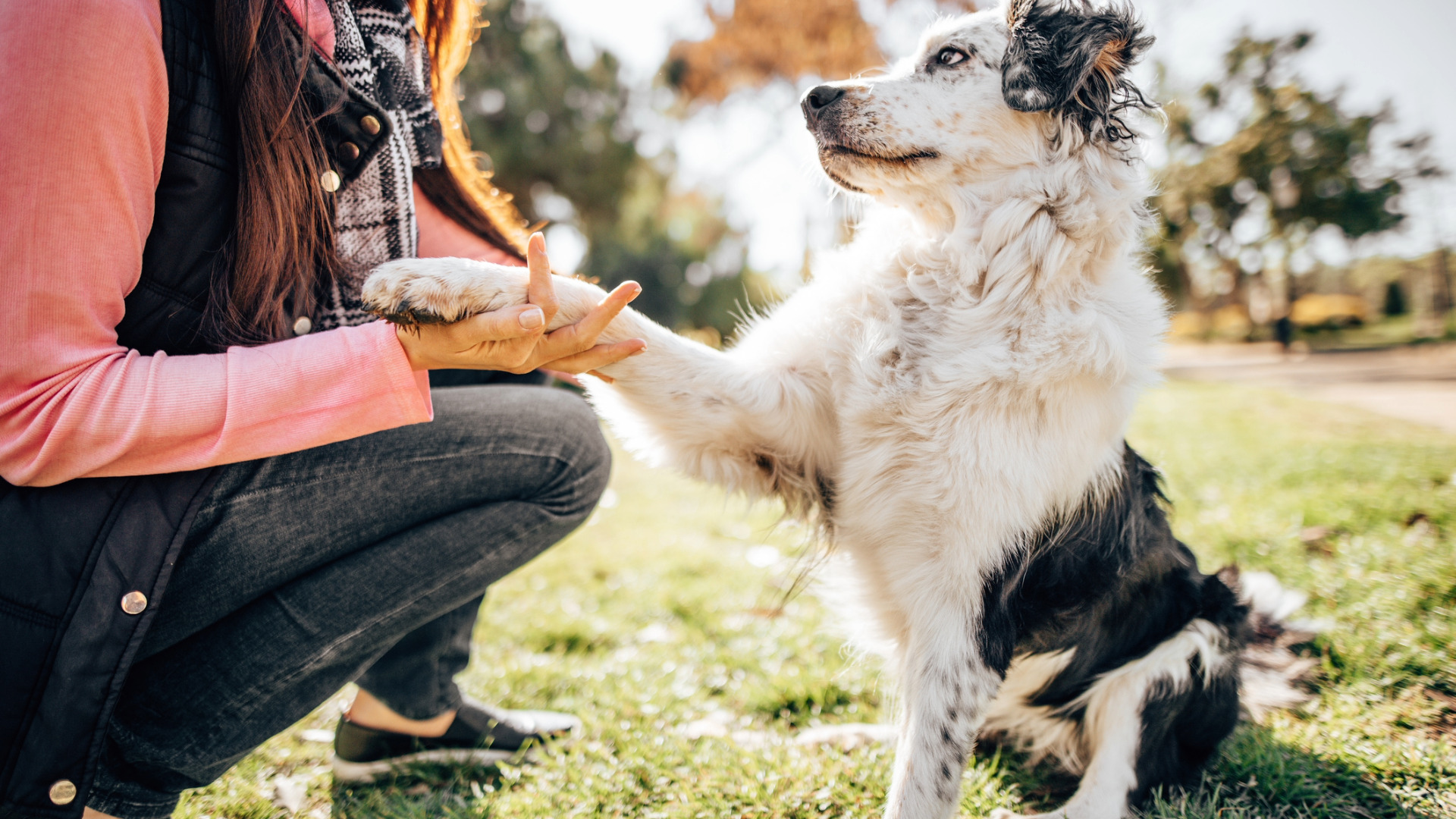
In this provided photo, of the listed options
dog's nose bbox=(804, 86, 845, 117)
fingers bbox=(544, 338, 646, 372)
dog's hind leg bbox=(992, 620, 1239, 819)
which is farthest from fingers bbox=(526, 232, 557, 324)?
dog's hind leg bbox=(992, 620, 1239, 819)

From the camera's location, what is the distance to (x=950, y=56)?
6.64 ft

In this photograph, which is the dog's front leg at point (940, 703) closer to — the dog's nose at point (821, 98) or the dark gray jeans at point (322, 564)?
the dark gray jeans at point (322, 564)

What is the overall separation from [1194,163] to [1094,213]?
20.4 m

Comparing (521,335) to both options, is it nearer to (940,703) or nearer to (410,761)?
(940,703)

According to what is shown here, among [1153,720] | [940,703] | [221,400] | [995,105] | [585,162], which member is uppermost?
[585,162]

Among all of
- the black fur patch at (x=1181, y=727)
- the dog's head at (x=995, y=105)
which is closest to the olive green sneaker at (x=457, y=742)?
the black fur patch at (x=1181, y=727)

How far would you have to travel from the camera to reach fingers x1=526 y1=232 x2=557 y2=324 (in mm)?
1391

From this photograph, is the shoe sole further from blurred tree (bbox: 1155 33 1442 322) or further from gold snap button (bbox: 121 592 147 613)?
blurred tree (bbox: 1155 33 1442 322)

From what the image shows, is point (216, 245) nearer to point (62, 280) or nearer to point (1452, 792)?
point (62, 280)

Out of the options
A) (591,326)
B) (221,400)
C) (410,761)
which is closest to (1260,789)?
(591,326)

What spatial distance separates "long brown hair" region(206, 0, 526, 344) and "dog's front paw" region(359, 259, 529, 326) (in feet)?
0.72

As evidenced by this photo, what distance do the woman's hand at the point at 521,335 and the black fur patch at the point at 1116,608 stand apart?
103 cm

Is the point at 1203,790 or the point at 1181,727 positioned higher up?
the point at 1181,727

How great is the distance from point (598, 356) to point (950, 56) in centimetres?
132
